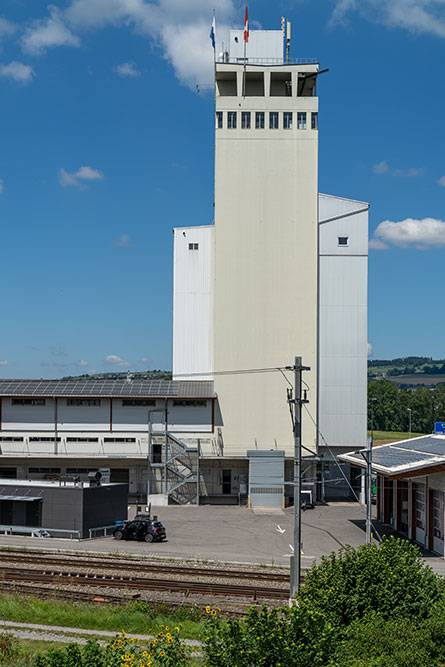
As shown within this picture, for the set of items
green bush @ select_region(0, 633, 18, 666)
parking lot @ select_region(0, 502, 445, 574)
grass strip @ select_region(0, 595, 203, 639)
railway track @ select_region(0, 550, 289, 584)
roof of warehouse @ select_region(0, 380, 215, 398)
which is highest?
roof of warehouse @ select_region(0, 380, 215, 398)

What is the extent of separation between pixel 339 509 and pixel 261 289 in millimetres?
21816

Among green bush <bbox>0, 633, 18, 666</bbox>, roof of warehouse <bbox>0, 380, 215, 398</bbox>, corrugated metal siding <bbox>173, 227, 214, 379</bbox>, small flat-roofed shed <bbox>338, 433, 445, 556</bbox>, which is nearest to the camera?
green bush <bbox>0, 633, 18, 666</bbox>

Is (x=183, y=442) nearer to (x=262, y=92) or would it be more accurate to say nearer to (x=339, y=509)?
(x=339, y=509)

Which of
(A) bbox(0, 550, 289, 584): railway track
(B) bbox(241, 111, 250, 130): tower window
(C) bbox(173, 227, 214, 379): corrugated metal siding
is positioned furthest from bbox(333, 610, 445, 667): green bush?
(B) bbox(241, 111, 250, 130): tower window

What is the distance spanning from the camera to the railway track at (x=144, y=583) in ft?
100

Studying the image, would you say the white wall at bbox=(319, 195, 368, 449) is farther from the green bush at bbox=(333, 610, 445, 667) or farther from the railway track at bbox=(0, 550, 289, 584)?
the green bush at bbox=(333, 610, 445, 667)

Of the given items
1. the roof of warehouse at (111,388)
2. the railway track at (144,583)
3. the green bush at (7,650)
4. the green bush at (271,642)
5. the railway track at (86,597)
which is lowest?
the railway track at (144,583)

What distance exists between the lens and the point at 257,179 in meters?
66.9

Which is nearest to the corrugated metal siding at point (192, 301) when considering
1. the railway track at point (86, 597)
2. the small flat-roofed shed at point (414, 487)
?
the small flat-roofed shed at point (414, 487)

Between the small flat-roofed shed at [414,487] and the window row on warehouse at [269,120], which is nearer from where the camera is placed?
the small flat-roofed shed at [414,487]

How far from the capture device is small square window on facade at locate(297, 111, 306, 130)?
67.5 metres

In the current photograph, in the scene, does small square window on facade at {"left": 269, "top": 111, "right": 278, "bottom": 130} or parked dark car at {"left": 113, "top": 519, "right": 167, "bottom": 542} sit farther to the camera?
small square window on facade at {"left": 269, "top": 111, "right": 278, "bottom": 130}

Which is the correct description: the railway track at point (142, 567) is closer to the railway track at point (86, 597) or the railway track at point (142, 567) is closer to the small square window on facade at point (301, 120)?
the railway track at point (86, 597)

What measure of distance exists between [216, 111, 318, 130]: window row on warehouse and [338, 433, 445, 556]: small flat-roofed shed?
32.7m
